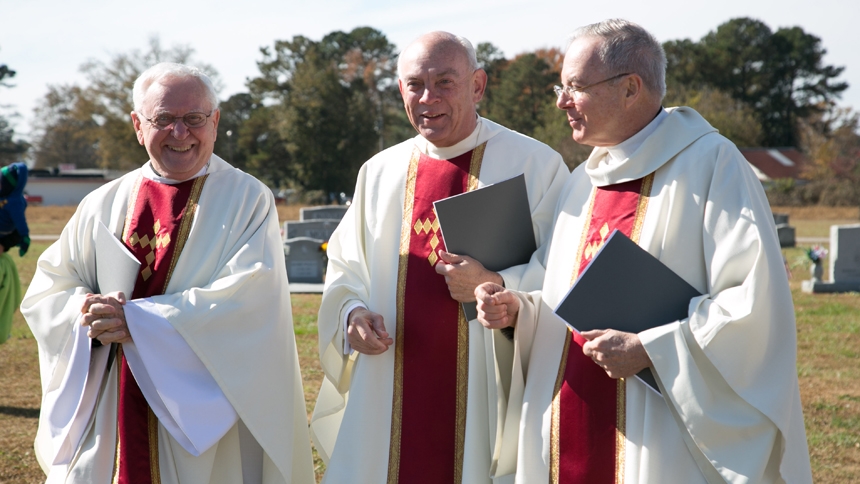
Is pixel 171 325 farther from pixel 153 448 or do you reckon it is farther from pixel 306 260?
pixel 306 260

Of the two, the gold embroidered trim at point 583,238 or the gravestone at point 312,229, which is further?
the gravestone at point 312,229

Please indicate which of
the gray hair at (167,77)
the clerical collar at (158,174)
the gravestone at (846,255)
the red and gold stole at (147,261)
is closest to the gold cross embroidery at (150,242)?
the red and gold stole at (147,261)

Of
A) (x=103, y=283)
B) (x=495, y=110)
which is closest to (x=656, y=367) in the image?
(x=103, y=283)

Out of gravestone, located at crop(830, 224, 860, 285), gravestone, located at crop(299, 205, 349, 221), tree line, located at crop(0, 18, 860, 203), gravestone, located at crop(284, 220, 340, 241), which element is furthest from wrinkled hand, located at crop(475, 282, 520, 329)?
tree line, located at crop(0, 18, 860, 203)

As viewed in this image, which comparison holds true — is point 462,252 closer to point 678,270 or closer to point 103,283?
point 678,270

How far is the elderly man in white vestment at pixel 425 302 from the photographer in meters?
3.10

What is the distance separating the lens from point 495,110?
4138 cm

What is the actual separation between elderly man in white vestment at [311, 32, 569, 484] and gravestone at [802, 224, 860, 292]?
1041 centimetres

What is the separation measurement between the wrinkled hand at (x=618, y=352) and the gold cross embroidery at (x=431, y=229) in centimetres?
90

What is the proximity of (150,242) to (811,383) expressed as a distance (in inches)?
224

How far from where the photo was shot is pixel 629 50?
2533 mm

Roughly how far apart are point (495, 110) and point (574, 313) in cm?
3957

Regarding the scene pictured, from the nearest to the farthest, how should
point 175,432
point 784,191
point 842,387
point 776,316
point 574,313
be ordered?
1. point 776,316
2. point 574,313
3. point 175,432
4. point 842,387
5. point 784,191

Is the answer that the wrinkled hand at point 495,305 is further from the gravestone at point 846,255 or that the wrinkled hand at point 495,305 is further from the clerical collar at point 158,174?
the gravestone at point 846,255
